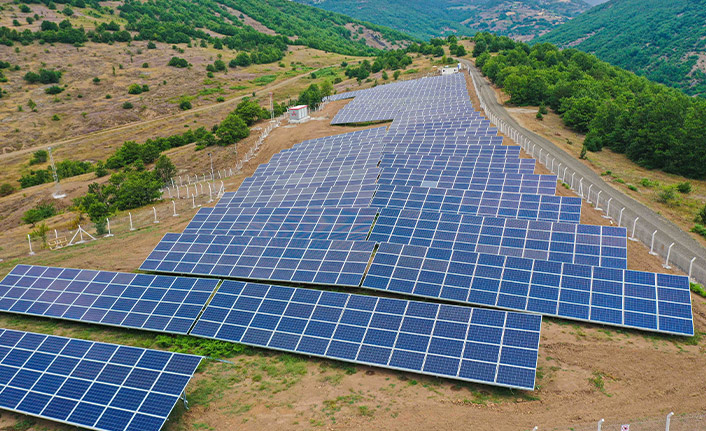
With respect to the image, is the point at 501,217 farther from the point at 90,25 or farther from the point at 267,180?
the point at 90,25

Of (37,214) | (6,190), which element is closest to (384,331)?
(37,214)

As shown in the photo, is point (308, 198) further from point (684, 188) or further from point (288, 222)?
point (684, 188)

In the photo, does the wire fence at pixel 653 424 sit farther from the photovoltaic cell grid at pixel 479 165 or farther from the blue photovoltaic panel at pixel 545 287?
the photovoltaic cell grid at pixel 479 165

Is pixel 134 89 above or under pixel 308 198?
under

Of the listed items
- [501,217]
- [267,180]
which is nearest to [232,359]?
[501,217]

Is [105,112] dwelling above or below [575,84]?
below

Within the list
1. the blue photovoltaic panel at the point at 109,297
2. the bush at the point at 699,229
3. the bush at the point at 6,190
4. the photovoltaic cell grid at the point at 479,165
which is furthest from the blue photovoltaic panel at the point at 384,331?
the bush at the point at 6,190
